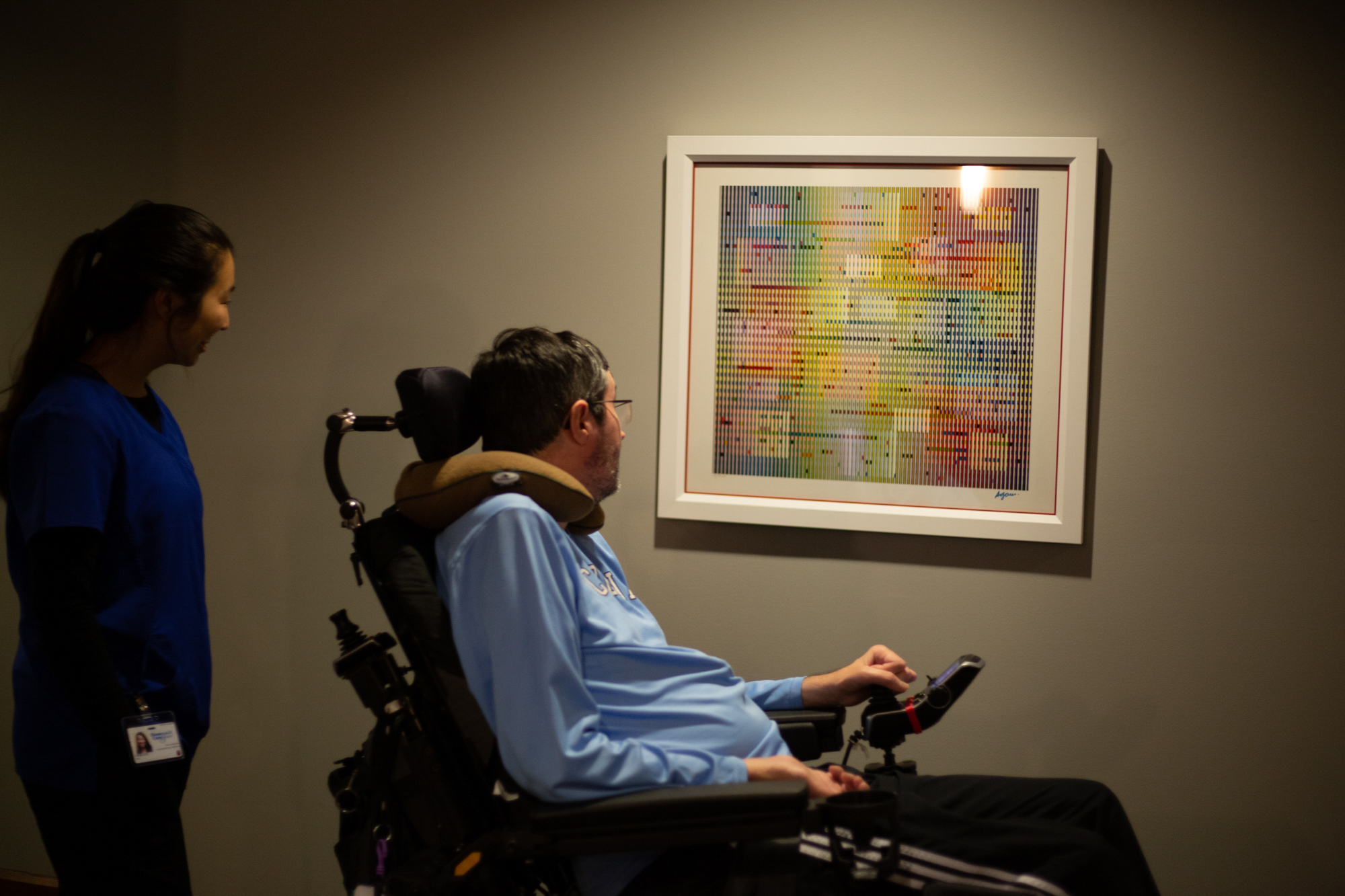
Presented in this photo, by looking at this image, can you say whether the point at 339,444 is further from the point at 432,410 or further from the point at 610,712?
the point at 610,712

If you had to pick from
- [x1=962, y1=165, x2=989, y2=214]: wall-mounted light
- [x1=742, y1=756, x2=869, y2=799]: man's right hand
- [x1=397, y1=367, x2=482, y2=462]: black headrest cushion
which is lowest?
[x1=742, y1=756, x2=869, y2=799]: man's right hand

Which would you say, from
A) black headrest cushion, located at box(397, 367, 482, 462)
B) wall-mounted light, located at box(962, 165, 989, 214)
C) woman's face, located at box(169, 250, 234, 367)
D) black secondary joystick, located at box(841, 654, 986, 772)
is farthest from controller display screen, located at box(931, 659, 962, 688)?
woman's face, located at box(169, 250, 234, 367)

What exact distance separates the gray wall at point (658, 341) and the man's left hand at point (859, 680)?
0.40 meters

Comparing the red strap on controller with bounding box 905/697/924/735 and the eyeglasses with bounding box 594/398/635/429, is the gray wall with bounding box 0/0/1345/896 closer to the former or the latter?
the eyeglasses with bounding box 594/398/635/429

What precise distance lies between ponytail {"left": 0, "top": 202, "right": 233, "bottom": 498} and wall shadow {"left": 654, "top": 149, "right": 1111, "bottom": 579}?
1133 millimetres

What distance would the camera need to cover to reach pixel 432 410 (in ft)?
4.36

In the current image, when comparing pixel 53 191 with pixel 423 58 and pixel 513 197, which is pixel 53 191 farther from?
pixel 513 197

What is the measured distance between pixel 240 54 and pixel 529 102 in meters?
0.76

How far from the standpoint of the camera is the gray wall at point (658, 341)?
1.89 metres

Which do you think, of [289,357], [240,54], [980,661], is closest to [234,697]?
[289,357]

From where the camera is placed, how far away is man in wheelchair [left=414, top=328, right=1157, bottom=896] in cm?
119

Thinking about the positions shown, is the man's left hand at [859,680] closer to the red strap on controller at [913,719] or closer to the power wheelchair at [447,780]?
the red strap on controller at [913,719]

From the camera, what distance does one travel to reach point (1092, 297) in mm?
1926

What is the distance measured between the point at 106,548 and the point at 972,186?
5.88 feet
